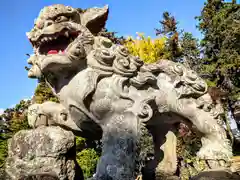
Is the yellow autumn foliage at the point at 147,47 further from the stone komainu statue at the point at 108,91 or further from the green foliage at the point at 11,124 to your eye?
the stone komainu statue at the point at 108,91

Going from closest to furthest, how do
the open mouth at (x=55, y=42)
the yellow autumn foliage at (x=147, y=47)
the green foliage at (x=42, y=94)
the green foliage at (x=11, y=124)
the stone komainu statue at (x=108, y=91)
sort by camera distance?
the stone komainu statue at (x=108, y=91)
the open mouth at (x=55, y=42)
the green foliage at (x=11, y=124)
the green foliage at (x=42, y=94)
the yellow autumn foliage at (x=147, y=47)

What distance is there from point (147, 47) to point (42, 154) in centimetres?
1000

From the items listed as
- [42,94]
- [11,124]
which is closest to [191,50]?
[42,94]

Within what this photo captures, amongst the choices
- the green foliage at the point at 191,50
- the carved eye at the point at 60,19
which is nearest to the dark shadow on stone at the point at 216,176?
the carved eye at the point at 60,19

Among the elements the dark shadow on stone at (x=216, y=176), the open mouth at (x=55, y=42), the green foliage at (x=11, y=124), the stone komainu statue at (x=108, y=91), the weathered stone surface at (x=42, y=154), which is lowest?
the dark shadow on stone at (x=216, y=176)

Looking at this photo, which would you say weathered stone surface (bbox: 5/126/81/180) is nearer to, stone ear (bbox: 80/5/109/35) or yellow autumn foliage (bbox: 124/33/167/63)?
stone ear (bbox: 80/5/109/35)

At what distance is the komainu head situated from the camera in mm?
2605

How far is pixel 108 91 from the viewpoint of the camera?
2.62 m

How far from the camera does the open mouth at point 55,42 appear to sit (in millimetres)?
2664

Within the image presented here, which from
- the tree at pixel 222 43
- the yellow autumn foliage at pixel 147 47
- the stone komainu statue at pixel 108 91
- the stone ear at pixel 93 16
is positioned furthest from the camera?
the tree at pixel 222 43

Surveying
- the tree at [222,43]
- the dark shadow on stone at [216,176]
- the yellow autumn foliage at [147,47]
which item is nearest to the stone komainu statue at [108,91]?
the dark shadow on stone at [216,176]

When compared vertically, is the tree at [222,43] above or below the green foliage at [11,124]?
above

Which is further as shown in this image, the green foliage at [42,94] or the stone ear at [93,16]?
the green foliage at [42,94]

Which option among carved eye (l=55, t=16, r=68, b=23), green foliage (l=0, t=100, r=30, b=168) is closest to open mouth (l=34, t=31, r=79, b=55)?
carved eye (l=55, t=16, r=68, b=23)
